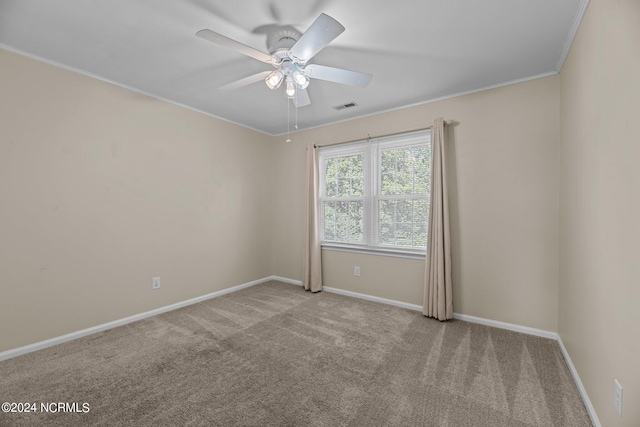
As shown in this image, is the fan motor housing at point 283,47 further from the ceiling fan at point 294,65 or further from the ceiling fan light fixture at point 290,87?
the ceiling fan light fixture at point 290,87

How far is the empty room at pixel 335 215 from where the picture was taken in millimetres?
1650

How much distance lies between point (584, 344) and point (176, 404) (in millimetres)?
2716

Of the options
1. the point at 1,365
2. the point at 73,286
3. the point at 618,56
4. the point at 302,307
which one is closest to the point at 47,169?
the point at 73,286

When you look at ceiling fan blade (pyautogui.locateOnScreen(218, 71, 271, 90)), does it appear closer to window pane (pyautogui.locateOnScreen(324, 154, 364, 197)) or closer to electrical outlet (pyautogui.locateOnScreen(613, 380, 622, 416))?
window pane (pyautogui.locateOnScreen(324, 154, 364, 197))

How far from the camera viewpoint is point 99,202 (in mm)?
2756

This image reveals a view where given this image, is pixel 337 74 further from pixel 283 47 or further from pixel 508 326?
pixel 508 326

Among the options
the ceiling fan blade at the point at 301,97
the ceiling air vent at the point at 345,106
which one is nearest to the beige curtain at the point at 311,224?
the ceiling air vent at the point at 345,106

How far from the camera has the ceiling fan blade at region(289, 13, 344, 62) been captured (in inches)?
59.0

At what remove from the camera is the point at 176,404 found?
1.75 m

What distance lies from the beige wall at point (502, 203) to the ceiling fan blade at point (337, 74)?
5.00 feet

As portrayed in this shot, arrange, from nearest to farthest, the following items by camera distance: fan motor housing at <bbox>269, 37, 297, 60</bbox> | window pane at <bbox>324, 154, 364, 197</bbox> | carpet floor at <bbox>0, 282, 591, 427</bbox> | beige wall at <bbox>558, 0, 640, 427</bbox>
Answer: beige wall at <bbox>558, 0, 640, 427</bbox> → carpet floor at <bbox>0, 282, 591, 427</bbox> → fan motor housing at <bbox>269, 37, 297, 60</bbox> → window pane at <bbox>324, 154, 364, 197</bbox>

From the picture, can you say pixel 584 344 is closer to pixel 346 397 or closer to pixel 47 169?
pixel 346 397

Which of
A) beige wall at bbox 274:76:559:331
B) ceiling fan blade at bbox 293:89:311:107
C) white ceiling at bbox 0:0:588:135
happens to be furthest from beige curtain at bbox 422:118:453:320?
ceiling fan blade at bbox 293:89:311:107

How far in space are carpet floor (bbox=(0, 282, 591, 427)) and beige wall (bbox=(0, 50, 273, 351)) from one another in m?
0.41
